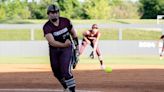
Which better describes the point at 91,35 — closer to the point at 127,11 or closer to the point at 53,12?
the point at 53,12

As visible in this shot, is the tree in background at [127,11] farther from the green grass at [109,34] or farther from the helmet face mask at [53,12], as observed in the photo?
the helmet face mask at [53,12]

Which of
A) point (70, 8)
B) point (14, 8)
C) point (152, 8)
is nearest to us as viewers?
point (14, 8)

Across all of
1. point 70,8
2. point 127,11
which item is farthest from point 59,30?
point 127,11

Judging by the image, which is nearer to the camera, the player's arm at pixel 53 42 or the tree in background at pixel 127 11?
the player's arm at pixel 53 42

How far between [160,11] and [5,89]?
56656 millimetres

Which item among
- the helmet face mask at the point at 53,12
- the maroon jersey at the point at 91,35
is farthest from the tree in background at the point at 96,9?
the helmet face mask at the point at 53,12

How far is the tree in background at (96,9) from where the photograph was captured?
62.0m

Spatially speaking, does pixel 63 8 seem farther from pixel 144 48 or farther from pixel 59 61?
pixel 59 61

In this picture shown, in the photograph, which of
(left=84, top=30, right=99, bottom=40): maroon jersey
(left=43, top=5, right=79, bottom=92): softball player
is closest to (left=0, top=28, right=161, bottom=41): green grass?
(left=84, top=30, right=99, bottom=40): maroon jersey

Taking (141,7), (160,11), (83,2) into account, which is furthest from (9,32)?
(141,7)

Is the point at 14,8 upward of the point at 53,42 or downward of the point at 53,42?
downward

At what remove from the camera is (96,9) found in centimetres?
6228

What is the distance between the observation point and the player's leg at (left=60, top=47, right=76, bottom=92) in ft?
34.0

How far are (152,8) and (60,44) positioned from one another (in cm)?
5957
